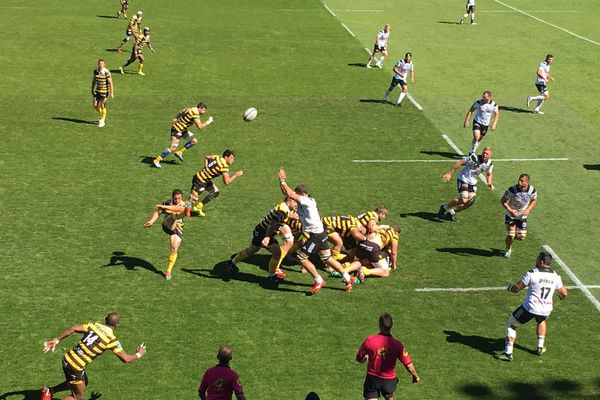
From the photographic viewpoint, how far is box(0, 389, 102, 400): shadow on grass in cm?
1396

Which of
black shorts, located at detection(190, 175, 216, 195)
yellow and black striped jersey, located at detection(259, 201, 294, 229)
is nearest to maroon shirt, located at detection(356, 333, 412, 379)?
yellow and black striped jersey, located at detection(259, 201, 294, 229)

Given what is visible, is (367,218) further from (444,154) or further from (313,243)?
(444,154)

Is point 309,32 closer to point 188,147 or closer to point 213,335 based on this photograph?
point 188,147

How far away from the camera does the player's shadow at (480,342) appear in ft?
52.8

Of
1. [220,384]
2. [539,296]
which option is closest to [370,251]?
[539,296]

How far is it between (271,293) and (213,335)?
214 cm

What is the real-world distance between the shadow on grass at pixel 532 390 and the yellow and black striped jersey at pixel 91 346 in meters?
6.18

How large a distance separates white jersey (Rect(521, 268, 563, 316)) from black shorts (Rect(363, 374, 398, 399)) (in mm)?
3853

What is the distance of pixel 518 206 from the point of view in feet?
65.1

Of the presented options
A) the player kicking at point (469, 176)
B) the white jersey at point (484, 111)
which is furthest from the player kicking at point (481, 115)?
the player kicking at point (469, 176)

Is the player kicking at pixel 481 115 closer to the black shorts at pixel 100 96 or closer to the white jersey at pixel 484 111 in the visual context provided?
the white jersey at pixel 484 111

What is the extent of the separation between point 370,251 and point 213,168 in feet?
16.9

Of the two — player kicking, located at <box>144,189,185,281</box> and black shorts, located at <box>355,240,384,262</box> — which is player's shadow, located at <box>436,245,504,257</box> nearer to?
black shorts, located at <box>355,240,384,262</box>

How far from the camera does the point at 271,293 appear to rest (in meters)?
17.8
